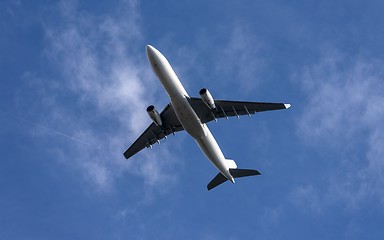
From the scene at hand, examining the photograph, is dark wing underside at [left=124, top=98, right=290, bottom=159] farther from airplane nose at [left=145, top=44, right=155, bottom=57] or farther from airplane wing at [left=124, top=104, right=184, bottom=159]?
airplane nose at [left=145, top=44, right=155, bottom=57]

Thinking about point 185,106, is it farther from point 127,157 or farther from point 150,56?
point 127,157

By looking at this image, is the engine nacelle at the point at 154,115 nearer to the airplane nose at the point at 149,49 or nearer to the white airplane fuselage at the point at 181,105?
the white airplane fuselage at the point at 181,105

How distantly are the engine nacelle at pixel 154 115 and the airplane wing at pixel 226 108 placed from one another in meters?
4.76

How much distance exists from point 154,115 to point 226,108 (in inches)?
A: 311

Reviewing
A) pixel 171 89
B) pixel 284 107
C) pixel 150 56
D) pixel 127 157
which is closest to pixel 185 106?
pixel 171 89

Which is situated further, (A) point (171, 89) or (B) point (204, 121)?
(B) point (204, 121)

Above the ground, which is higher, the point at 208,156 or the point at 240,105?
the point at 240,105

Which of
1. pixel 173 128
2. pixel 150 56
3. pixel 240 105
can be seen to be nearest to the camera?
pixel 150 56

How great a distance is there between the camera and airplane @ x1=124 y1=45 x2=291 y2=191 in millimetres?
61156

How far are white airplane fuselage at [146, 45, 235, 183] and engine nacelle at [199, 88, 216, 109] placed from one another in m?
1.60

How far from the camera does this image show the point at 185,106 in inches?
2414

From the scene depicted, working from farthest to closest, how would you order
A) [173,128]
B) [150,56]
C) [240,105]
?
1. [173,128]
2. [240,105]
3. [150,56]

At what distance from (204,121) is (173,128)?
575 cm

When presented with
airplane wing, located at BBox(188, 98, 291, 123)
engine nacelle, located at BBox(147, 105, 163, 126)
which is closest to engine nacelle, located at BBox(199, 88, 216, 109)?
airplane wing, located at BBox(188, 98, 291, 123)
